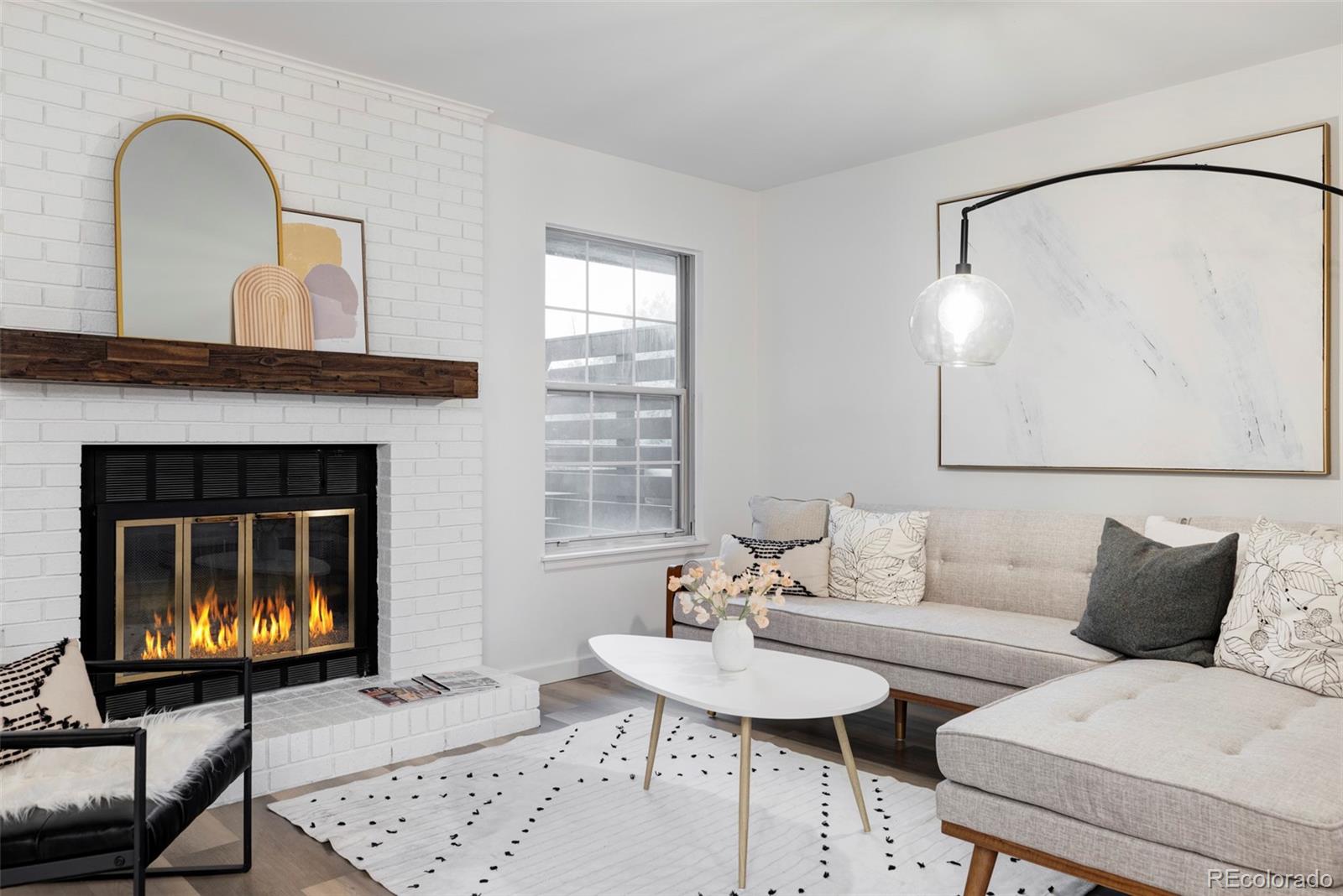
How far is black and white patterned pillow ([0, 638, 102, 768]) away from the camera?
2176 millimetres

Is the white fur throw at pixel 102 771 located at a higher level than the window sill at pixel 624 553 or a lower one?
Answer: lower

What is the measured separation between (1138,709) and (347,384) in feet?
9.27

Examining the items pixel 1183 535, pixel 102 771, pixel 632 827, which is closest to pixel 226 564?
pixel 102 771

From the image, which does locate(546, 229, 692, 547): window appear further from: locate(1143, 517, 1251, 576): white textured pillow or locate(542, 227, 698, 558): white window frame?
locate(1143, 517, 1251, 576): white textured pillow

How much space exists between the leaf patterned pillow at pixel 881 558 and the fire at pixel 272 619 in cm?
226

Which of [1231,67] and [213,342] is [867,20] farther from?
[213,342]

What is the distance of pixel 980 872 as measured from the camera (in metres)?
2.14

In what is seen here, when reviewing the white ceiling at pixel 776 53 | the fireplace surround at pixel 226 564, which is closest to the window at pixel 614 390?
the white ceiling at pixel 776 53

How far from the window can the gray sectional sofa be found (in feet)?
6.82

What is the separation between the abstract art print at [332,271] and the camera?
3543 mm

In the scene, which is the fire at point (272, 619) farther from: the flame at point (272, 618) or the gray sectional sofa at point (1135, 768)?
the gray sectional sofa at point (1135, 768)

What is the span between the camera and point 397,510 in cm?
384

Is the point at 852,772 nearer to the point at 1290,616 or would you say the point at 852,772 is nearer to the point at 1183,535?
the point at 1290,616

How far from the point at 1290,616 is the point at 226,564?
356 cm
